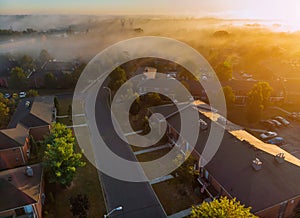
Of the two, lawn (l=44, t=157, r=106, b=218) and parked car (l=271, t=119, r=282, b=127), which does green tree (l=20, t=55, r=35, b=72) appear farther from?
parked car (l=271, t=119, r=282, b=127)

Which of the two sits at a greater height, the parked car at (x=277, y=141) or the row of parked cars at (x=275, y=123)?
the row of parked cars at (x=275, y=123)

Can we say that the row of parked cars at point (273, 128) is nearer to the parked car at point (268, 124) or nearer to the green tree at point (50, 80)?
the parked car at point (268, 124)

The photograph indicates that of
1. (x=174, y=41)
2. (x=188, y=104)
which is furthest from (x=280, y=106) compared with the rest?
(x=174, y=41)

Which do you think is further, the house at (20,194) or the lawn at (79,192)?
the lawn at (79,192)

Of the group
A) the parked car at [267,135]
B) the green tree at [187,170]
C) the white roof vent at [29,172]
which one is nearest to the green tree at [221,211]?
the green tree at [187,170]

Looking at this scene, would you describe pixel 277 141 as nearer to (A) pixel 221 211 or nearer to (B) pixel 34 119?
(A) pixel 221 211

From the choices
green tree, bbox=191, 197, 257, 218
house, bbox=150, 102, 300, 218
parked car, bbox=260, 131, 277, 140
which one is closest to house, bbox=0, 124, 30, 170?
house, bbox=150, 102, 300, 218
